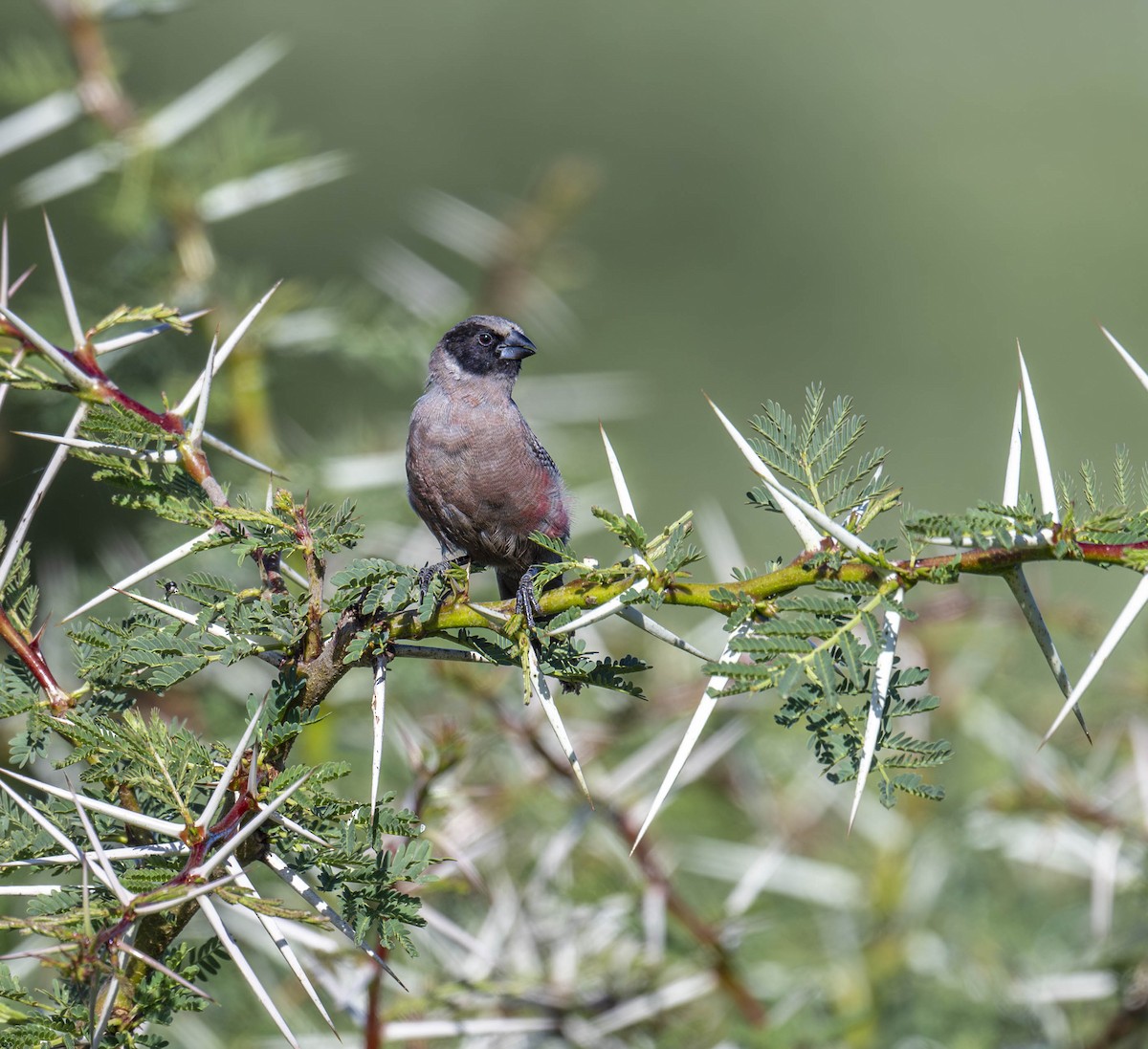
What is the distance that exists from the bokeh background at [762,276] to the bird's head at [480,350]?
147 mm

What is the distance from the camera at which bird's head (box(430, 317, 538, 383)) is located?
5.41 metres

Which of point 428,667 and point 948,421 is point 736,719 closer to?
point 428,667

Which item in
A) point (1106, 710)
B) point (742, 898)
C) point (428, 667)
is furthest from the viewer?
point (1106, 710)

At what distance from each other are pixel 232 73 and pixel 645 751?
3.51 m

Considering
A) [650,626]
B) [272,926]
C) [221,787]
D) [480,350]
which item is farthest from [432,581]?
[480,350]

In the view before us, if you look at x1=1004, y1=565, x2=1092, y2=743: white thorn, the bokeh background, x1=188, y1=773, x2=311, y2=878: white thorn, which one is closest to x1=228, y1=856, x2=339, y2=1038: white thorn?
x1=188, y1=773, x2=311, y2=878: white thorn

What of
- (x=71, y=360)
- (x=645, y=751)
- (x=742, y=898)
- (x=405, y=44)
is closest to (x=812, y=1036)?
(x=742, y=898)

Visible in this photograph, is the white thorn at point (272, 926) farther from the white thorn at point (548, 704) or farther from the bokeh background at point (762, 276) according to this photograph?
the bokeh background at point (762, 276)

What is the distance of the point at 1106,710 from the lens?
479cm

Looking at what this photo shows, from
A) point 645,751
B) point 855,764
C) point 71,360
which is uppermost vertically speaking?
point 71,360

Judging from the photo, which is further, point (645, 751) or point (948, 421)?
point (948, 421)

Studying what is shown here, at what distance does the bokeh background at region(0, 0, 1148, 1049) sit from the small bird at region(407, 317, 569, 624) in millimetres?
424

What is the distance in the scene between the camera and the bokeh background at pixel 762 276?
182 inches

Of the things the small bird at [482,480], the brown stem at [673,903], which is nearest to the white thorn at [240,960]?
the brown stem at [673,903]
